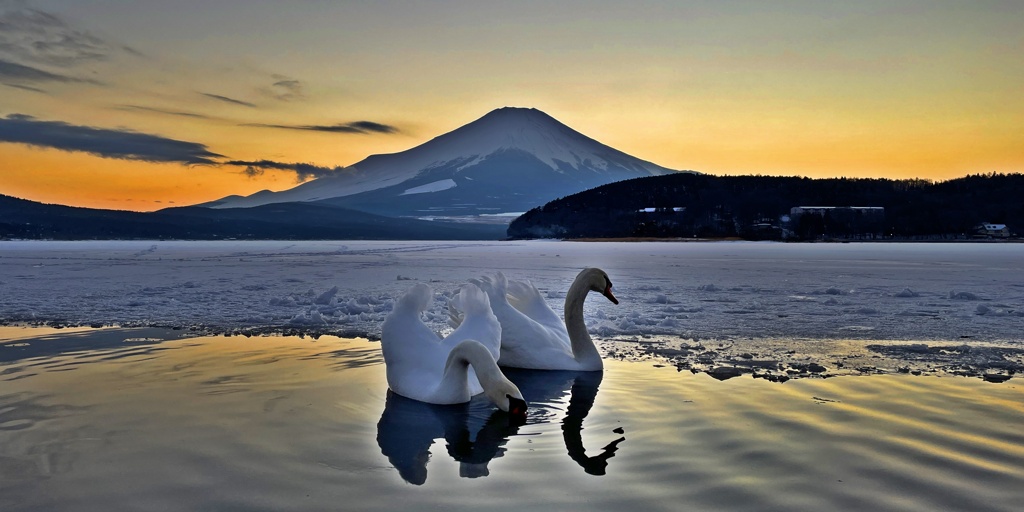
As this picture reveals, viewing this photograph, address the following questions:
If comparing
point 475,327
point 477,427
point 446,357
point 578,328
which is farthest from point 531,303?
point 477,427

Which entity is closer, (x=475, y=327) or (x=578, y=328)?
(x=475, y=327)

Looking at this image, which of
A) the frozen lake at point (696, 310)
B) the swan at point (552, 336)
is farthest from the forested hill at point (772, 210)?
the swan at point (552, 336)

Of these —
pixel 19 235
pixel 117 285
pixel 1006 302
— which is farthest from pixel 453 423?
pixel 19 235

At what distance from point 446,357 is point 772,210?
382 feet

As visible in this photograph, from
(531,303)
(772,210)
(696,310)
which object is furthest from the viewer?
(772,210)

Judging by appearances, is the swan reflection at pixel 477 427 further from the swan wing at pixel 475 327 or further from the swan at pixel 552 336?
the swan wing at pixel 475 327

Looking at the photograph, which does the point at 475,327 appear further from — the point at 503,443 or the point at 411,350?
the point at 503,443

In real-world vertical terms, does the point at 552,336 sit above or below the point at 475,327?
below

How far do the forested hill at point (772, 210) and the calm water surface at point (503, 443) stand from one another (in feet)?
309

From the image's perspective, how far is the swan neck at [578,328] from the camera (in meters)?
8.09

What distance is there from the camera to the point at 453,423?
602 centimetres

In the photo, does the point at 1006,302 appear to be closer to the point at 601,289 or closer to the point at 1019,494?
the point at 601,289

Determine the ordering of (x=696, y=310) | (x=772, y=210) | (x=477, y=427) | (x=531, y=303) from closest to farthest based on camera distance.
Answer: (x=477, y=427) < (x=531, y=303) < (x=696, y=310) < (x=772, y=210)

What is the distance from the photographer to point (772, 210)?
116 m
